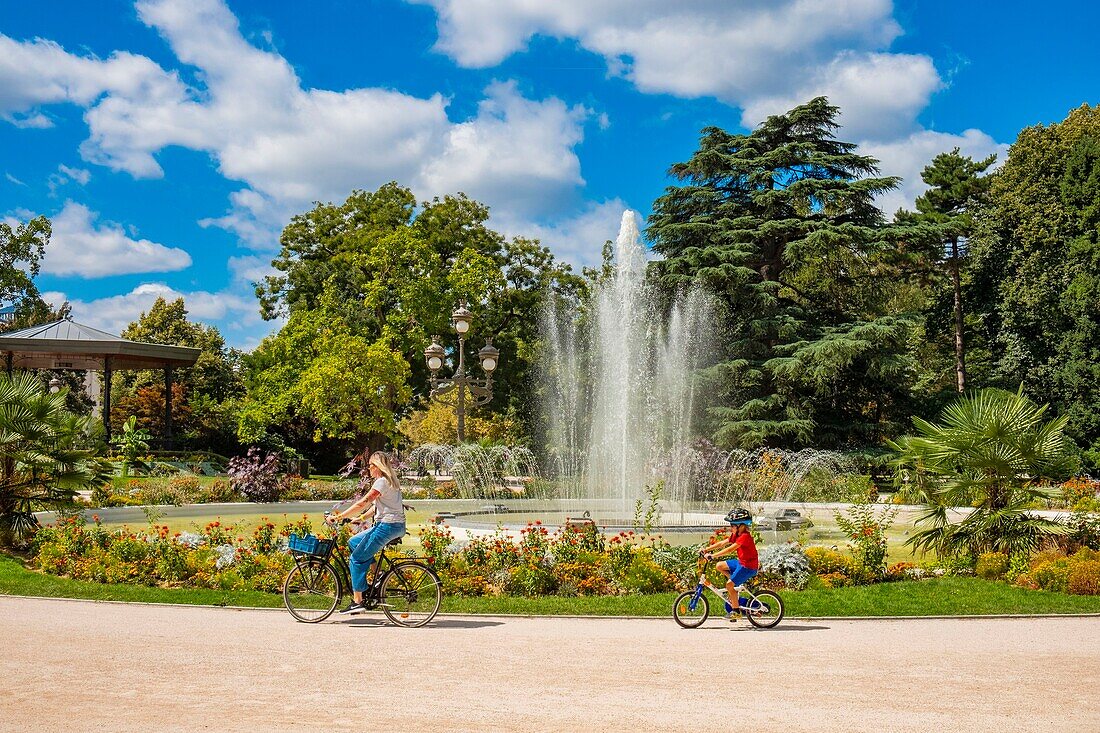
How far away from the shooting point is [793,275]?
35.8 metres

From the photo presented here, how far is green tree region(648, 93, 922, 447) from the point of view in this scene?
103 ft

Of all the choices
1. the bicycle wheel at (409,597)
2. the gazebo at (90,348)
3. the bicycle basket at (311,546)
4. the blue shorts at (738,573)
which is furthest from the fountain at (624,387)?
the gazebo at (90,348)

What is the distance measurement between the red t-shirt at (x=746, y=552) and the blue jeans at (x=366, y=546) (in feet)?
10.4

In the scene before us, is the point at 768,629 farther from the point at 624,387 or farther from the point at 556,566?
the point at 624,387

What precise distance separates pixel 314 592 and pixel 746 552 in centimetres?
425

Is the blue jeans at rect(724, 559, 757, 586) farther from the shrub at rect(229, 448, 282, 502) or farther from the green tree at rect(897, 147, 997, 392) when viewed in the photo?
the green tree at rect(897, 147, 997, 392)

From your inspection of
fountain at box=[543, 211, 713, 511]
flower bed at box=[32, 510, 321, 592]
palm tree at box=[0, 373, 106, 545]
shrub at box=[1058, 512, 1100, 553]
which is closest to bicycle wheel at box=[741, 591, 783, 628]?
shrub at box=[1058, 512, 1100, 553]

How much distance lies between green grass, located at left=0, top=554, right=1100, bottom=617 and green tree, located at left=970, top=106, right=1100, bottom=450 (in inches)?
875

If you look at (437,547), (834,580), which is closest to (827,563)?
(834,580)

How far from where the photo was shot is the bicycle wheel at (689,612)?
9.00m

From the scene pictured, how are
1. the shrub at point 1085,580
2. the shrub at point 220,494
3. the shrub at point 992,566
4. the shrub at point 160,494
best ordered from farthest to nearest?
the shrub at point 220,494 < the shrub at point 160,494 < the shrub at point 992,566 < the shrub at point 1085,580

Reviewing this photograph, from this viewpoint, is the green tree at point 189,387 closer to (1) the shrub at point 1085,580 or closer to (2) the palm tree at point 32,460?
(2) the palm tree at point 32,460

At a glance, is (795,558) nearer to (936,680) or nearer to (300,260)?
(936,680)

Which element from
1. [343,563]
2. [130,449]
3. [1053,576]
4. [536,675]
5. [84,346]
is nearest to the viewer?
[536,675]
